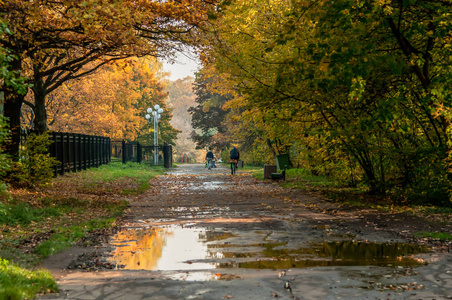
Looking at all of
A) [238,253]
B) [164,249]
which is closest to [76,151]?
[164,249]

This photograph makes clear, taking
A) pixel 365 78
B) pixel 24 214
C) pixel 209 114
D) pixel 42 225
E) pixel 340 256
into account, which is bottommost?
pixel 340 256

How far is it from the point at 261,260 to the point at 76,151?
24.8m

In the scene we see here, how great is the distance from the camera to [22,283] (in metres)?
5.78

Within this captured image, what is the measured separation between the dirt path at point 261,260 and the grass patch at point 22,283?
19cm

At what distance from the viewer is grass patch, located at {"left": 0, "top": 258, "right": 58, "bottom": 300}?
17.2ft

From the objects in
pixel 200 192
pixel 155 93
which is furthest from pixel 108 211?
pixel 155 93

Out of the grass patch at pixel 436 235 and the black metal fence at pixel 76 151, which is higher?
the black metal fence at pixel 76 151

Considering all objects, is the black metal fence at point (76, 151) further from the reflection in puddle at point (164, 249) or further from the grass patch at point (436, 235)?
the grass patch at point (436, 235)

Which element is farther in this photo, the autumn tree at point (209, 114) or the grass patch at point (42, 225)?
the autumn tree at point (209, 114)

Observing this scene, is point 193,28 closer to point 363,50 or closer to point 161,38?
point 161,38

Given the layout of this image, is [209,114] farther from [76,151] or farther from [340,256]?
[340,256]

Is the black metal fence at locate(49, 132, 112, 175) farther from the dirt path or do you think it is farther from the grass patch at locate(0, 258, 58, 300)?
the grass patch at locate(0, 258, 58, 300)

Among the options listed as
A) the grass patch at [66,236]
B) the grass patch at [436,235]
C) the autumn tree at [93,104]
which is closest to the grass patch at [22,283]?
the grass patch at [66,236]

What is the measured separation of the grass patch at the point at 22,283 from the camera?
5.23 m
